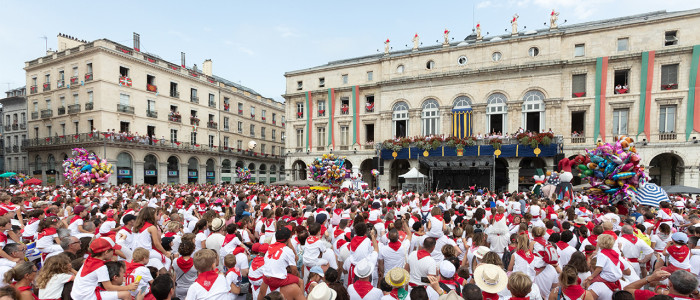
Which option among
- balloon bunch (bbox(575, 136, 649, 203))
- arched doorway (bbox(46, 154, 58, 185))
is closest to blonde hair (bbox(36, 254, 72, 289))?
balloon bunch (bbox(575, 136, 649, 203))

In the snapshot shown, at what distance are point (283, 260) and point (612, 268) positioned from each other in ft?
15.0

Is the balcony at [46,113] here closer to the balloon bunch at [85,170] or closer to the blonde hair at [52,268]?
the balloon bunch at [85,170]

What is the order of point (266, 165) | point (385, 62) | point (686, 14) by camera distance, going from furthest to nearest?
point (266, 165) → point (385, 62) → point (686, 14)

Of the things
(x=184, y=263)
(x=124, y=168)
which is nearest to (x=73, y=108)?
(x=124, y=168)

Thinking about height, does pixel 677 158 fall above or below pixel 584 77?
below

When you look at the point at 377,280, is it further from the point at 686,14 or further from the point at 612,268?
the point at 686,14

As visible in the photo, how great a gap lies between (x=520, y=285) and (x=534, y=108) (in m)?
26.5

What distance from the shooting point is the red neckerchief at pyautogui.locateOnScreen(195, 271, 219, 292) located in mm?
3957

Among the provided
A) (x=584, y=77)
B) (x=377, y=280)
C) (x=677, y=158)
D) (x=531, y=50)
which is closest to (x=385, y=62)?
(x=531, y=50)

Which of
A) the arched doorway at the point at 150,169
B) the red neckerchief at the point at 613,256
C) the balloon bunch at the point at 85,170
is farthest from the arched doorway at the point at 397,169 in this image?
the red neckerchief at the point at 613,256

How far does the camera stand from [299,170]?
35.2 m

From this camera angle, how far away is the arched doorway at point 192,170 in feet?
119

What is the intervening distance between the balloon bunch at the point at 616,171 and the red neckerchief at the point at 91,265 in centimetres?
1306

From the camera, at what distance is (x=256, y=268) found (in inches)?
192
